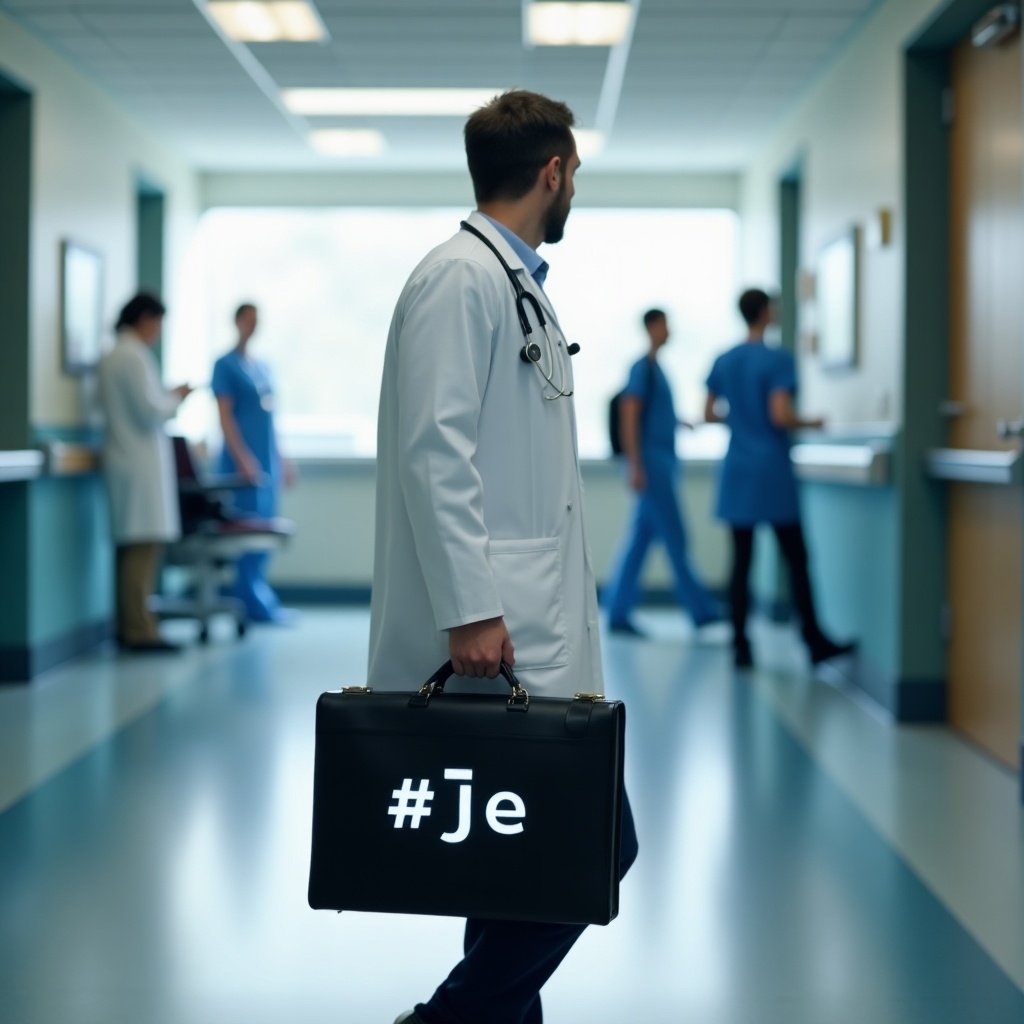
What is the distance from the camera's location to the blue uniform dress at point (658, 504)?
268 inches

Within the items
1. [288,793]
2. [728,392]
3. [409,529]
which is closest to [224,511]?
[728,392]

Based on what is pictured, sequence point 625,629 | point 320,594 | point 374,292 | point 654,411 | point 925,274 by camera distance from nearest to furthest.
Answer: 1. point 925,274
2. point 654,411
3. point 625,629
4. point 320,594
5. point 374,292

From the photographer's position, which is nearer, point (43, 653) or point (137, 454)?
point (43, 653)

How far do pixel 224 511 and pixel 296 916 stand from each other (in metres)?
4.22

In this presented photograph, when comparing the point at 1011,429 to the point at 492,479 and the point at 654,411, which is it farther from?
the point at 654,411

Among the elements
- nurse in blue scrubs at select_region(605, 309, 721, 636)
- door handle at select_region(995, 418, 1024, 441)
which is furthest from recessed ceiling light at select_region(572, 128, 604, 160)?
door handle at select_region(995, 418, 1024, 441)

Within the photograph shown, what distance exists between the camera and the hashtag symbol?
1.74 metres

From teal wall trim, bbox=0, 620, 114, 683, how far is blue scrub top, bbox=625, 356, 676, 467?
2.58m

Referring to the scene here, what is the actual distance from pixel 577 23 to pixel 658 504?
236 cm

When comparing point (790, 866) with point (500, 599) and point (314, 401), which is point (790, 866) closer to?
point (500, 599)

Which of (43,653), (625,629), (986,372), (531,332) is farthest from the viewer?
(625,629)

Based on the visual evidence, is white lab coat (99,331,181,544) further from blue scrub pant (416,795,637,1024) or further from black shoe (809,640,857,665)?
blue scrub pant (416,795,637,1024)

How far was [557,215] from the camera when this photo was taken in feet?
6.34

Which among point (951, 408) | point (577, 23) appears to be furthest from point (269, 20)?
point (951, 408)
